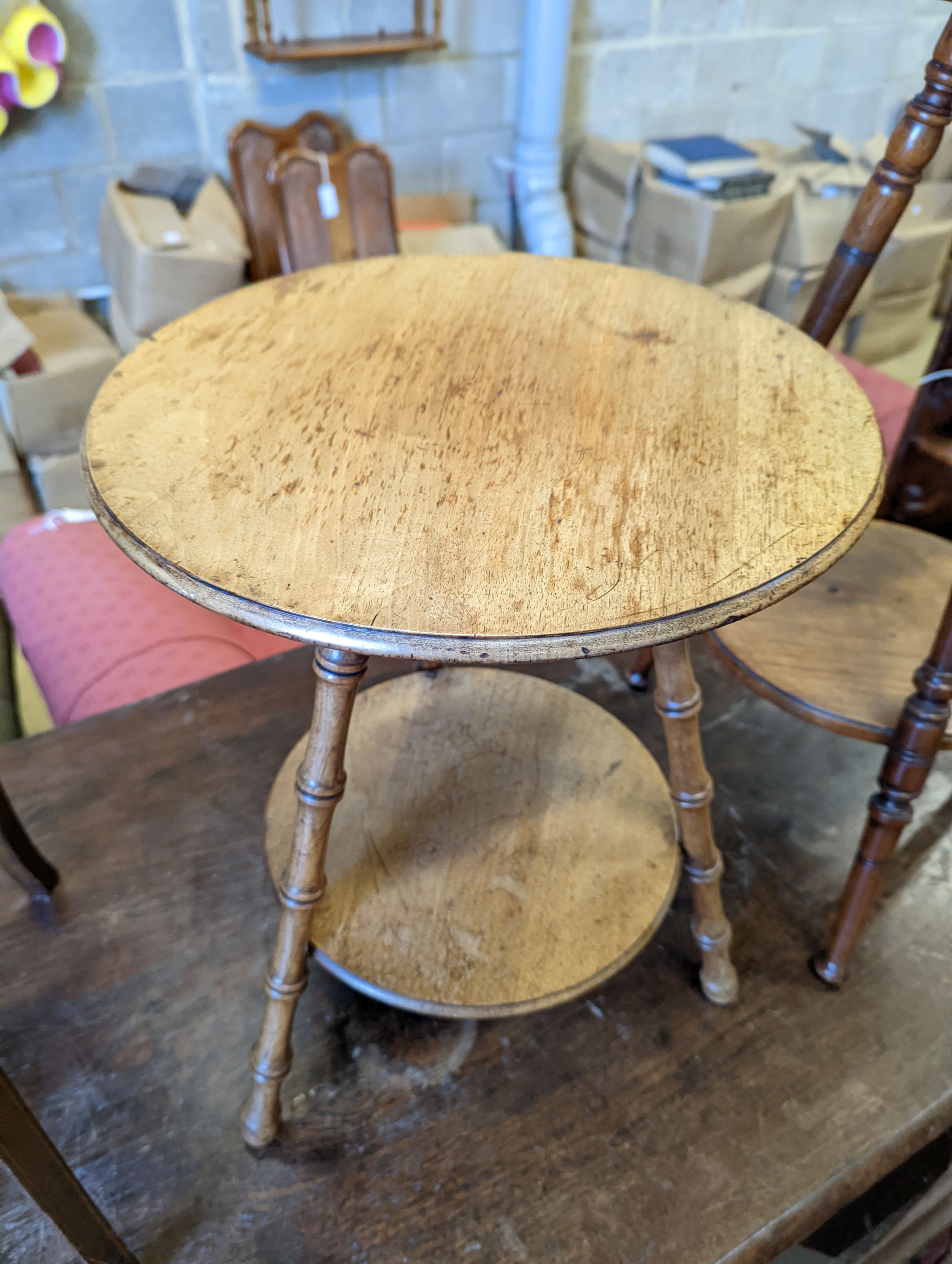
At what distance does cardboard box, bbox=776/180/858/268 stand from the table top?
2317mm

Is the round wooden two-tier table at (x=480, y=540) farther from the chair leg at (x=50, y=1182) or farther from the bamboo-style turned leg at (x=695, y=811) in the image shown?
the chair leg at (x=50, y=1182)

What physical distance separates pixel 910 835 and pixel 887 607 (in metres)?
0.37

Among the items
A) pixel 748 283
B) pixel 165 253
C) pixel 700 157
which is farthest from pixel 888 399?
pixel 165 253

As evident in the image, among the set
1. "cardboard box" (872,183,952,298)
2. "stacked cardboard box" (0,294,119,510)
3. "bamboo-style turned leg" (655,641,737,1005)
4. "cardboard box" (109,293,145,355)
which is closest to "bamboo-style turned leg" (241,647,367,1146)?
"bamboo-style turned leg" (655,641,737,1005)

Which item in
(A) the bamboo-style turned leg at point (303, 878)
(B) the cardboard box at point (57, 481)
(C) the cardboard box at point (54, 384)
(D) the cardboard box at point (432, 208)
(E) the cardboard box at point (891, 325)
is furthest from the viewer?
(E) the cardboard box at point (891, 325)

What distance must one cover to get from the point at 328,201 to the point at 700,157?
1.28m

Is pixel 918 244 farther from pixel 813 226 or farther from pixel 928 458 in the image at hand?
pixel 928 458

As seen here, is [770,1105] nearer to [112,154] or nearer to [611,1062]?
[611,1062]

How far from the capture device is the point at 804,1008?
1.04m

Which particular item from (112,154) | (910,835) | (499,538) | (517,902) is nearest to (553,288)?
(499,538)

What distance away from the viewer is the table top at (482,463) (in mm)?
625

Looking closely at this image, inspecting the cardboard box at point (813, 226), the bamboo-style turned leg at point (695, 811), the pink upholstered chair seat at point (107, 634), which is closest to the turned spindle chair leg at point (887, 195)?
the bamboo-style turned leg at point (695, 811)

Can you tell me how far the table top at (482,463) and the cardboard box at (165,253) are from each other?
4.50ft

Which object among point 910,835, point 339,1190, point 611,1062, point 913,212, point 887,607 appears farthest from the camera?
point 913,212
